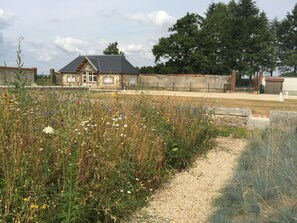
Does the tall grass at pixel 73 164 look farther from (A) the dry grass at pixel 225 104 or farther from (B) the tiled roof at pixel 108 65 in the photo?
(B) the tiled roof at pixel 108 65

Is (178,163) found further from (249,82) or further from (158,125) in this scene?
(249,82)

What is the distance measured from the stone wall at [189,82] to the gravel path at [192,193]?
35.3m

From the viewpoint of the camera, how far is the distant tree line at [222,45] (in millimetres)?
48438

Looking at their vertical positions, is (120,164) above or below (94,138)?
below

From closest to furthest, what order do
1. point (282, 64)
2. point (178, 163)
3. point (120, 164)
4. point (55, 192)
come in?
1. point (55, 192)
2. point (120, 164)
3. point (178, 163)
4. point (282, 64)

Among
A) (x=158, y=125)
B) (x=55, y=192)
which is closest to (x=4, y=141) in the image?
(x=55, y=192)

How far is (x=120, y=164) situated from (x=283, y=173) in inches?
82.8

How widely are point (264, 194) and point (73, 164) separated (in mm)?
2197

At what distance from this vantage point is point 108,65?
46125mm

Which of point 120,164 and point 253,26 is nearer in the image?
point 120,164

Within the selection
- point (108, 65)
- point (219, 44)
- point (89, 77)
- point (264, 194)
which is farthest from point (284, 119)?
point (219, 44)

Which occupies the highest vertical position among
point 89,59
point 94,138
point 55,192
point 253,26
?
point 253,26

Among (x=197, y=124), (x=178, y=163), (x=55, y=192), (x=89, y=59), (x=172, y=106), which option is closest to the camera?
(x=55, y=192)

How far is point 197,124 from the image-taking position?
22.4 feet
